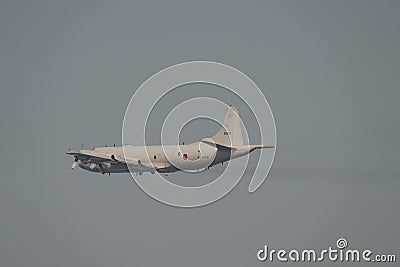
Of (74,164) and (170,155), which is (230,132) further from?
(74,164)

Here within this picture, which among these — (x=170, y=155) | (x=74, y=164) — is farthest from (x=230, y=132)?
(x=74, y=164)

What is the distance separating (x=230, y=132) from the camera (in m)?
92.2

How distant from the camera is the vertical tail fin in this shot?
300ft

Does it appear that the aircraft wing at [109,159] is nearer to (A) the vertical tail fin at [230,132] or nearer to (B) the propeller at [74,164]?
(B) the propeller at [74,164]

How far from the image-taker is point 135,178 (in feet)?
292

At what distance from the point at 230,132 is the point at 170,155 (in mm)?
8306

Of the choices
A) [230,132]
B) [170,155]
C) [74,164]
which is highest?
[230,132]

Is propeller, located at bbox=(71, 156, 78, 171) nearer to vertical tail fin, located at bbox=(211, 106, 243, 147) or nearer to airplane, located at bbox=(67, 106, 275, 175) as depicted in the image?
airplane, located at bbox=(67, 106, 275, 175)

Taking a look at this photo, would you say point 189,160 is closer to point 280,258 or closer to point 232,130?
point 232,130

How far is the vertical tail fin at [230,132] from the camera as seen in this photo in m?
91.3

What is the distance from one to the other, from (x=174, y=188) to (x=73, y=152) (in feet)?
54.8

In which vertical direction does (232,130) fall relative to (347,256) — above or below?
above

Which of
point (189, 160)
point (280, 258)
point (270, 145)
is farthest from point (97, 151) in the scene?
point (280, 258)

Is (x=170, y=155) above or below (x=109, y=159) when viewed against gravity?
above
